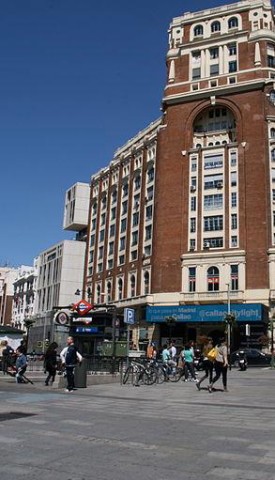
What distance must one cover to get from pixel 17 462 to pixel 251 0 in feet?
226

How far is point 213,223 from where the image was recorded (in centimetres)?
5900

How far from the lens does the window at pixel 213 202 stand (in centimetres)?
5934

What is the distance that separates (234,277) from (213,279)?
254cm

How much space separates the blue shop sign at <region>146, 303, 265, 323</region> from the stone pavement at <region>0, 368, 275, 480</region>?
3817 cm

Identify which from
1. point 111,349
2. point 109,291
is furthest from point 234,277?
point 111,349

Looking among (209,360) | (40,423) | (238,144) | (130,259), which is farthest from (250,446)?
(130,259)

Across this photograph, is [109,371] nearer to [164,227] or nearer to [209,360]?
[209,360]

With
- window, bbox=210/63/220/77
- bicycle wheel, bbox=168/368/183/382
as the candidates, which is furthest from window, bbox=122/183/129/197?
bicycle wheel, bbox=168/368/183/382

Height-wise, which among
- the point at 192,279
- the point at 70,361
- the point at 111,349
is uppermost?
the point at 192,279

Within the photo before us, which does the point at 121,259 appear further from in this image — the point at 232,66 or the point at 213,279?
the point at 232,66

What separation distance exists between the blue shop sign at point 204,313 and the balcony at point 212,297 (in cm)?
92

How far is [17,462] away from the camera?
6.46m

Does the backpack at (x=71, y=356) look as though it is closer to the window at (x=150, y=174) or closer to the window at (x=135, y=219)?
the window at (x=150, y=174)

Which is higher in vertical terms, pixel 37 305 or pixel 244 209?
pixel 244 209
